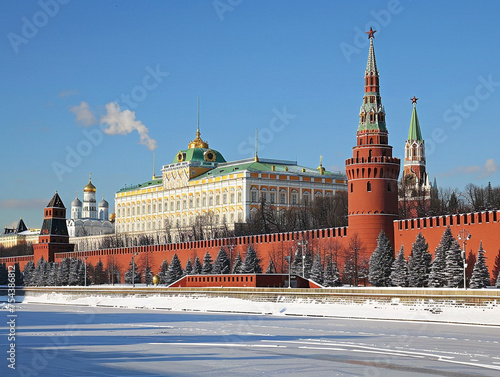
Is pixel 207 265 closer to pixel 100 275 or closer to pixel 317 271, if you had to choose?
pixel 317 271

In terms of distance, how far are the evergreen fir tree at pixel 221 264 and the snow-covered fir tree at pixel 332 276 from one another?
10743 mm

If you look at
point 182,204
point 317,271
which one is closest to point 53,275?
point 182,204

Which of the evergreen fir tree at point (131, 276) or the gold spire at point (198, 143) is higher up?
the gold spire at point (198, 143)

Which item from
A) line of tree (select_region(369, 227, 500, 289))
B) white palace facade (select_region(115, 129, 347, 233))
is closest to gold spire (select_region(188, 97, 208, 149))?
white palace facade (select_region(115, 129, 347, 233))

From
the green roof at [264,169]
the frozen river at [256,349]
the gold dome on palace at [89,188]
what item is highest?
the gold dome on palace at [89,188]

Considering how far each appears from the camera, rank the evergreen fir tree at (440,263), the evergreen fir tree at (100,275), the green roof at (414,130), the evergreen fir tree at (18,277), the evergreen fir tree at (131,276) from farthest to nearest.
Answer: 1. the green roof at (414,130)
2. the evergreen fir tree at (18,277)
3. the evergreen fir tree at (100,275)
4. the evergreen fir tree at (131,276)
5. the evergreen fir tree at (440,263)

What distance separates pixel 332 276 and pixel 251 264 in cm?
865

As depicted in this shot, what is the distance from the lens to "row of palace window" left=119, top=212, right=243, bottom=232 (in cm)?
9231

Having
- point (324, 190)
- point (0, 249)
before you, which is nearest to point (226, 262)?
point (324, 190)

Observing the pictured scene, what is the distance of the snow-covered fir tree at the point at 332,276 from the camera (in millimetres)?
49344

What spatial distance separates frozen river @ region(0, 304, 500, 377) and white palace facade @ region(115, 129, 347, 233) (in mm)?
60932

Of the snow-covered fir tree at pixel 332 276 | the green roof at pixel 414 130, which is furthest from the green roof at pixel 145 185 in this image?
the snow-covered fir tree at pixel 332 276

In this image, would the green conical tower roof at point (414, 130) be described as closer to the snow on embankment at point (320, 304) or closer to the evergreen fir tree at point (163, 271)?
the evergreen fir tree at point (163, 271)

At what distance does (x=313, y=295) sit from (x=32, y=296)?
34247 mm
